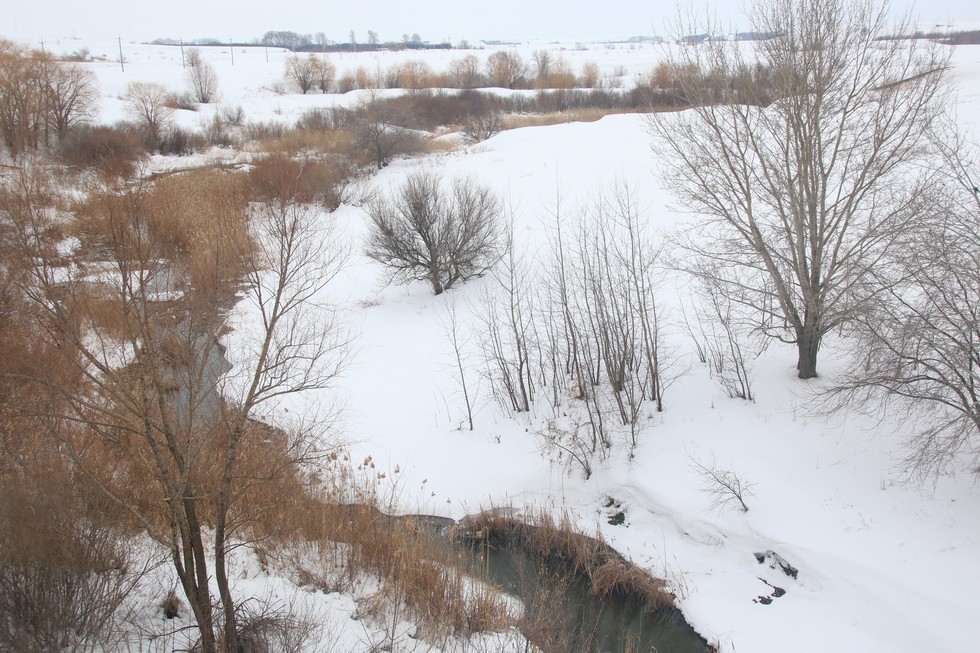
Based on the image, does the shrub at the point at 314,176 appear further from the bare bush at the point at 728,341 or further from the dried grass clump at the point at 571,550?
the dried grass clump at the point at 571,550

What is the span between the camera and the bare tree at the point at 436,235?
61.8 feet

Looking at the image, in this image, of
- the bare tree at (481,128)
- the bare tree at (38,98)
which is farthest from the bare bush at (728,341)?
the bare tree at (481,128)

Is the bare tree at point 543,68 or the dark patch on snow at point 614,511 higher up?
the bare tree at point 543,68

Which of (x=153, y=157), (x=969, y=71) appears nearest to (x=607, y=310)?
(x=969, y=71)

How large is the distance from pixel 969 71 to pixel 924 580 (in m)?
27.6

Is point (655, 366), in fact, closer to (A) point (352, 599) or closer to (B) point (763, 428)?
(B) point (763, 428)

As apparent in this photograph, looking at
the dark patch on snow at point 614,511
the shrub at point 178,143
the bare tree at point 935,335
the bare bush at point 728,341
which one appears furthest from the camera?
the shrub at point 178,143

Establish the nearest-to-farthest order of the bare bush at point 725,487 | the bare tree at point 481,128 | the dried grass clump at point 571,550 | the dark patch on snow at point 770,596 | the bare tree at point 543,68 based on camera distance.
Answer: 1. the dark patch on snow at point 770,596
2. the dried grass clump at point 571,550
3. the bare bush at point 725,487
4. the bare tree at point 481,128
5. the bare tree at point 543,68

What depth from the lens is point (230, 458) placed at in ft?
20.6

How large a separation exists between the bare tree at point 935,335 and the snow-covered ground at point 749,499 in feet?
2.52

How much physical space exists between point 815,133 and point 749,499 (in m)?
6.03

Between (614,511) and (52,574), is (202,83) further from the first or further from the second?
(52,574)

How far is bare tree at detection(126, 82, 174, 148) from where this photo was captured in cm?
3559

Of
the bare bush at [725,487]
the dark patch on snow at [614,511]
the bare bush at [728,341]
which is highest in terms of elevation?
the bare bush at [728,341]
